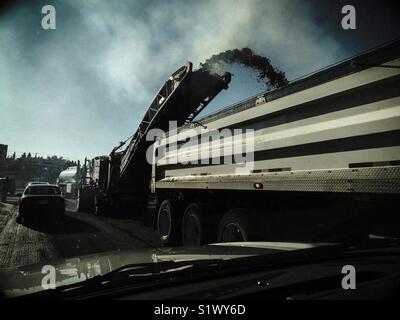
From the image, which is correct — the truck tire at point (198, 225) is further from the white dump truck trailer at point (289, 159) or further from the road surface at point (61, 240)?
the road surface at point (61, 240)

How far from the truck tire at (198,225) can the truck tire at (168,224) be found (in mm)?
373

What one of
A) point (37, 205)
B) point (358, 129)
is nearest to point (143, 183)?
point (37, 205)

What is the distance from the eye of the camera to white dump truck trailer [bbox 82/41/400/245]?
11.5ft

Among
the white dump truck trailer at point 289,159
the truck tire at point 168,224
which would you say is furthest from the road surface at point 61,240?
the white dump truck trailer at point 289,159

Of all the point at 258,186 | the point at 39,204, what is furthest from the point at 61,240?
the point at 258,186

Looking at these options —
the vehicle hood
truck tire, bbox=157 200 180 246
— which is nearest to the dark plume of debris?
truck tire, bbox=157 200 180 246

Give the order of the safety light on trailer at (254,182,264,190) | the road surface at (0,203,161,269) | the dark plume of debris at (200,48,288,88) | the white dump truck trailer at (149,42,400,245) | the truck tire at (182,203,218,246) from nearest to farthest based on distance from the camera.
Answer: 1. the white dump truck trailer at (149,42,400,245)
2. the safety light on trailer at (254,182,264,190)
3. the truck tire at (182,203,218,246)
4. the road surface at (0,203,161,269)
5. the dark plume of debris at (200,48,288,88)

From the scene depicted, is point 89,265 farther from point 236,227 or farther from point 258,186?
point 236,227

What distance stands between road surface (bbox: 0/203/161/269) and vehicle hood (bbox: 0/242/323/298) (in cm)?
399

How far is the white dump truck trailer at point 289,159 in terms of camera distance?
11.5 feet

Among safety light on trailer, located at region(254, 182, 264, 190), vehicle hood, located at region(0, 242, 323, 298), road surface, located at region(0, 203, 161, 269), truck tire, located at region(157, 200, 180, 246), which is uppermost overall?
safety light on trailer, located at region(254, 182, 264, 190)

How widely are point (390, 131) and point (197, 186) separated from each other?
3.98 meters

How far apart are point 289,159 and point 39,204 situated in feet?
35.4

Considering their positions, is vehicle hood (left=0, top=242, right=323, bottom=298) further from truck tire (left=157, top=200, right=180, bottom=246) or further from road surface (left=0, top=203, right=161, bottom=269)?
truck tire (left=157, top=200, right=180, bottom=246)
